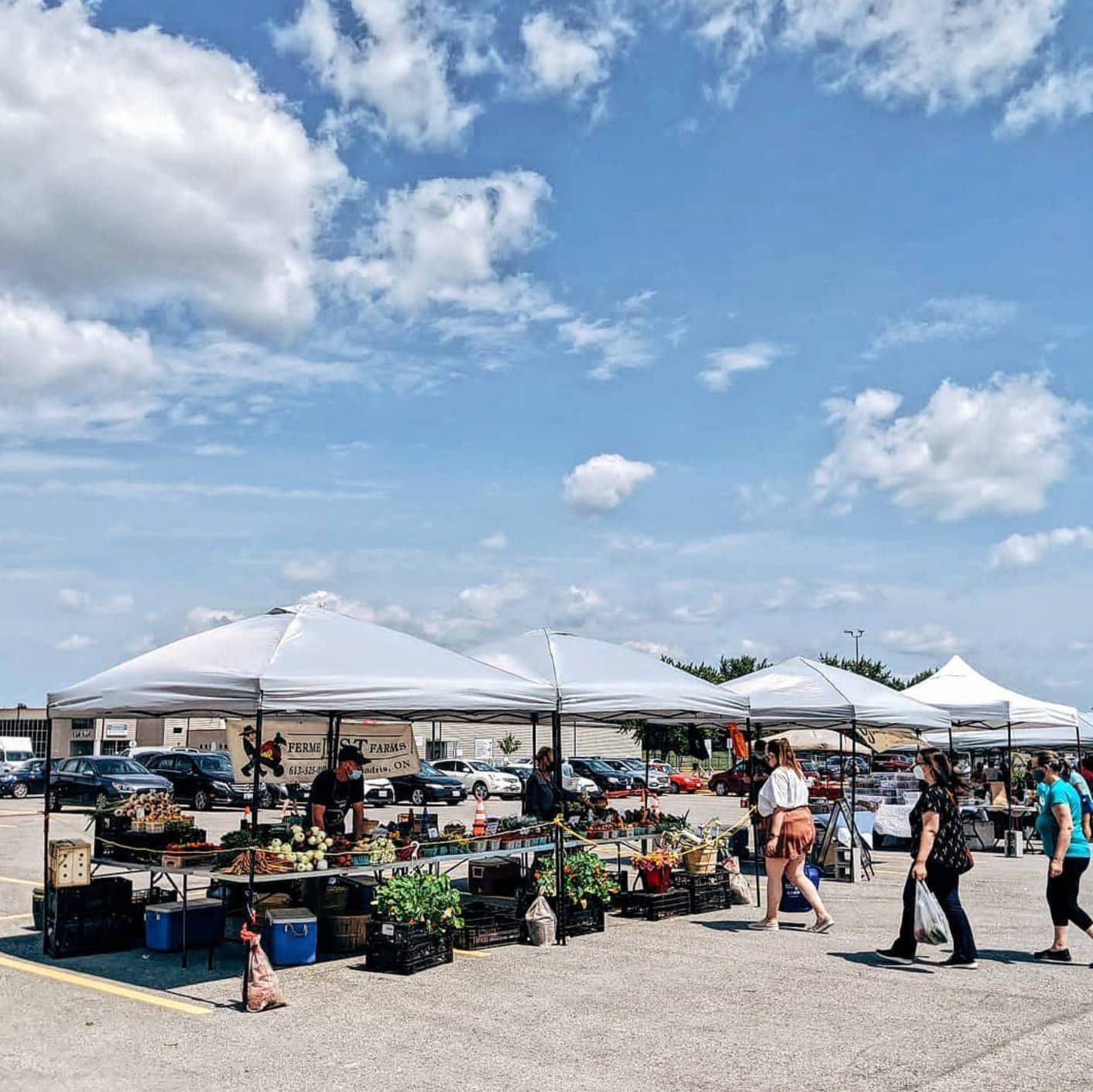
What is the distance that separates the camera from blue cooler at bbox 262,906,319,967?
31.9 ft

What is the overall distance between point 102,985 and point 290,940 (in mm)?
1422

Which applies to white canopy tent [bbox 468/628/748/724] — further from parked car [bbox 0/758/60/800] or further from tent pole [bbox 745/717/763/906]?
parked car [bbox 0/758/60/800]

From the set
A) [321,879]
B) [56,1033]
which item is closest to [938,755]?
[321,879]

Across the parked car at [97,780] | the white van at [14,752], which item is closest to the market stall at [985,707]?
the parked car at [97,780]

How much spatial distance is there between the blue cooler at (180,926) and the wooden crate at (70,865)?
68 cm

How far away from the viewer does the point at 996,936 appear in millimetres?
11398

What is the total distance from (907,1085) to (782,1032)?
4.10ft

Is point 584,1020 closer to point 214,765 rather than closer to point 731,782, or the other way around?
point 214,765

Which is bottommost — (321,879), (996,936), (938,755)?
(996,936)

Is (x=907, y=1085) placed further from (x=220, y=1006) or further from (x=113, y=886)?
(x=113, y=886)

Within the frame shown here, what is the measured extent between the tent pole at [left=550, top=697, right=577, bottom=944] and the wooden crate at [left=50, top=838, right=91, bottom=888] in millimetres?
3996

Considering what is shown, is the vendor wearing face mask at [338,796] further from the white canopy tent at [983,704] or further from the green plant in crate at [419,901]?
the white canopy tent at [983,704]

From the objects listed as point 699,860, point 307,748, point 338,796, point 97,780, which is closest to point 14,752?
point 97,780

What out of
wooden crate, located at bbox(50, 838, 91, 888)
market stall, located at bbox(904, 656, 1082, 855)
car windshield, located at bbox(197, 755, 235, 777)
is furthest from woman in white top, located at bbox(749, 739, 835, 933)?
car windshield, located at bbox(197, 755, 235, 777)
